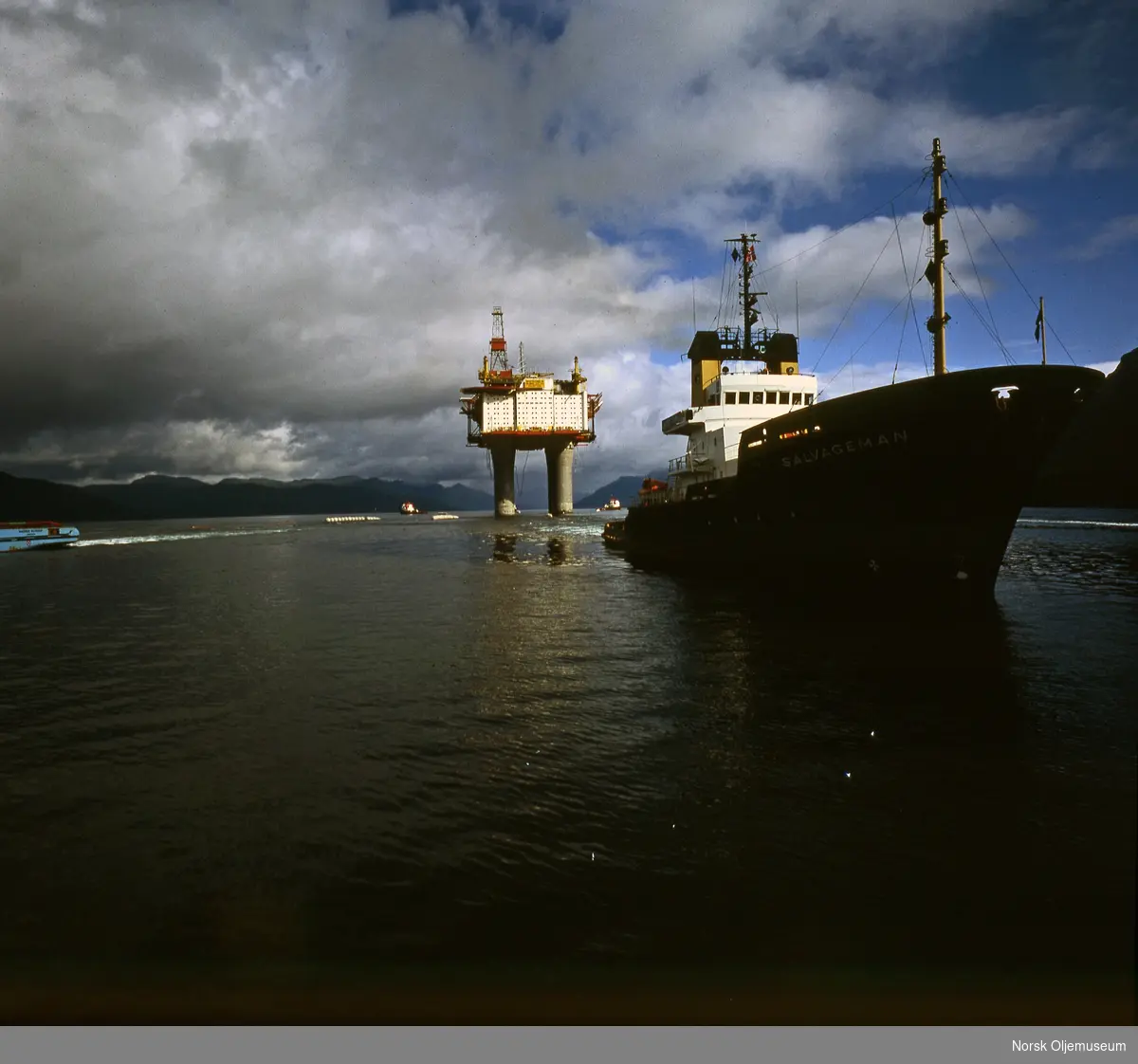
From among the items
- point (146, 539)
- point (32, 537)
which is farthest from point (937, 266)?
point (146, 539)

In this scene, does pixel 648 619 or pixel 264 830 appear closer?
pixel 264 830

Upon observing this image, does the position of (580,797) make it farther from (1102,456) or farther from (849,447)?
(1102,456)

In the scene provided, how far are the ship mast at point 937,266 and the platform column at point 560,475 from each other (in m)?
94.6

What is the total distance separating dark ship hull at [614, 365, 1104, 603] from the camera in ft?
56.4

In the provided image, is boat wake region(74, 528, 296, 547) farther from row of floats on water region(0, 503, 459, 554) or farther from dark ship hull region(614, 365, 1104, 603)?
dark ship hull region(614, 365, 1104, 603)

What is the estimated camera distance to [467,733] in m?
9.20

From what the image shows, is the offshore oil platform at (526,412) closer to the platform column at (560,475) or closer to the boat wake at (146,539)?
the platform column at (560,475)

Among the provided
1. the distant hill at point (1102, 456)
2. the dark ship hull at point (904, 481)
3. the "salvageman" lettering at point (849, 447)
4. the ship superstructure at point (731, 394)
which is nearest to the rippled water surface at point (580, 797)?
the dark ship hull at point (904, 481)

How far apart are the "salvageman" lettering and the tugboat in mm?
35

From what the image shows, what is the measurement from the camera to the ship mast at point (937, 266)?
66.0ft

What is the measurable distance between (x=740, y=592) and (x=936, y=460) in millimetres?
8273

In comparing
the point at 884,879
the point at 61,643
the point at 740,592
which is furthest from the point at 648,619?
the point at 61,643

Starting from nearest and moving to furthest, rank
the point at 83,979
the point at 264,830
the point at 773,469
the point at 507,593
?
the point at 83,979, the point at 264,830, the point at 773,469, the point at 507,593

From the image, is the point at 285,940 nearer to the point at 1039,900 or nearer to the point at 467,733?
the point at 467,733
